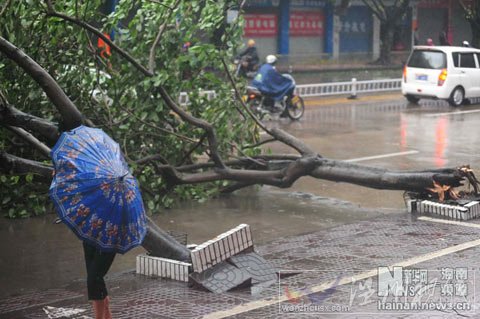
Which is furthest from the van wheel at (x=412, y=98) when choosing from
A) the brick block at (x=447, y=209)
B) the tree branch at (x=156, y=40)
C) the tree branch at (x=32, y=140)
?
the tree branch at (x=32, y=140)

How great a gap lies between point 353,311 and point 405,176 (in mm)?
3827

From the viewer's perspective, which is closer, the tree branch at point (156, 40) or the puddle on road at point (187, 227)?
the puddle on road at point (187, 227)

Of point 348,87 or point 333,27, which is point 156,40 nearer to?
point 348,87

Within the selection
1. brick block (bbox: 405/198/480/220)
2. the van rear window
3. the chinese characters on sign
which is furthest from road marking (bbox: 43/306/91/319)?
the chinese characters on sign

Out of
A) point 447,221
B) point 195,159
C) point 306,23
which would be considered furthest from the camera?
point 306,23

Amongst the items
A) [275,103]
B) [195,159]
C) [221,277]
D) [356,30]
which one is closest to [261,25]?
[356,30]

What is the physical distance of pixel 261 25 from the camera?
3703 centimetres

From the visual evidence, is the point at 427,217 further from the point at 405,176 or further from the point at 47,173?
the point at 47,173

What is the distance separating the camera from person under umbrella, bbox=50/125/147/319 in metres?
5.61

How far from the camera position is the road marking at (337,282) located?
22.2 feet

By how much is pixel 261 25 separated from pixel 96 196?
32.0 metres

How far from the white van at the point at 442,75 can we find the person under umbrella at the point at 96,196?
62.1 ft

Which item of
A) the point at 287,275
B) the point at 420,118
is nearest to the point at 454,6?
the point at 420,118

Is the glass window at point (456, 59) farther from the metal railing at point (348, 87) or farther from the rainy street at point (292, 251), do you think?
the rainy street at point (292, 251)
